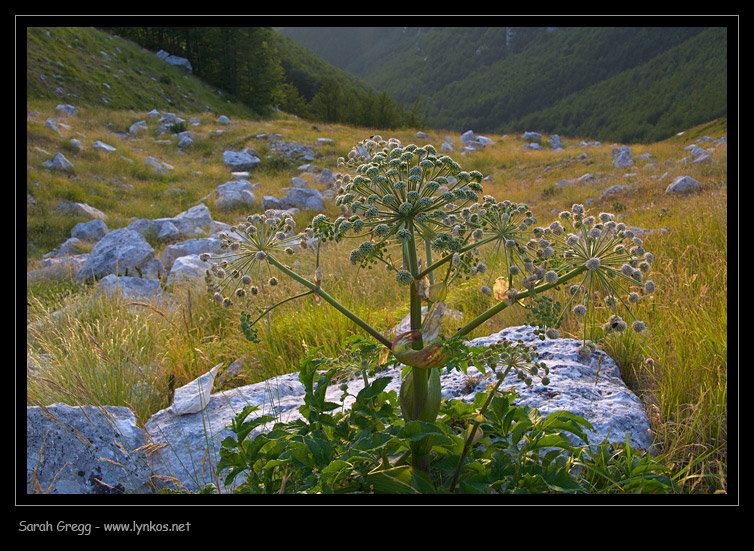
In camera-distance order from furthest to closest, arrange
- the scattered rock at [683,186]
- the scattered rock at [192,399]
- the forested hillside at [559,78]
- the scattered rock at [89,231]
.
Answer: the forested hillside at [559,78], the scattered rock at [89,231], the scattered rock at [683,186], the scattered rock at [192,399]

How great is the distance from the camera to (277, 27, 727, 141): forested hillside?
281ft

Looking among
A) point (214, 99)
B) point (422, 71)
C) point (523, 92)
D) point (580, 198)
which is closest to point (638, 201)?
point (580, 198)

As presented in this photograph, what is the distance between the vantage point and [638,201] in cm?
1137

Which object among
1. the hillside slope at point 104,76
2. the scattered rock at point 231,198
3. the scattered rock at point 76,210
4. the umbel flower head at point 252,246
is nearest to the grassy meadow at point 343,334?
the umbel flower head at point 252,246

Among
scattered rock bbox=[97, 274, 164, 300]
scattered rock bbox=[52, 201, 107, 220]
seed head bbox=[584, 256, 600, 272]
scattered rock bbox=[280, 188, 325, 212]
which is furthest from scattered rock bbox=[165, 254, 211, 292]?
scattered rock bbox=[52, 201, 107, 220]

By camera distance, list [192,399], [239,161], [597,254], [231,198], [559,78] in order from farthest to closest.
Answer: [559,78], [239,161], [231,198], [192,399], [597,254]

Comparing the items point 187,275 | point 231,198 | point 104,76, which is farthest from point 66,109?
point 187,275

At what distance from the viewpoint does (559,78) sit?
126m

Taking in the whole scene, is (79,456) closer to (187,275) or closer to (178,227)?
(187,275)

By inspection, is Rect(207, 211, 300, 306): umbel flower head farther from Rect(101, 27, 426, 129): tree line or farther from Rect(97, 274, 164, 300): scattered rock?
Rect(101, 27, 426, 129): tree line

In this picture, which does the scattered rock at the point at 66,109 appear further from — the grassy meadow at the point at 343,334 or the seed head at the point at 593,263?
the seed head at the point at 593,263

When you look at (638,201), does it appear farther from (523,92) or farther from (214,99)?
(523,92)

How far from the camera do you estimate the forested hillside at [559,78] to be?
85688 millimetres
